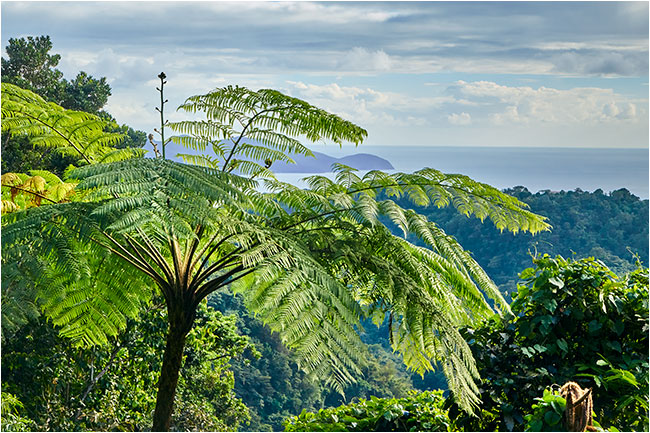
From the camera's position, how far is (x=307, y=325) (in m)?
1.70

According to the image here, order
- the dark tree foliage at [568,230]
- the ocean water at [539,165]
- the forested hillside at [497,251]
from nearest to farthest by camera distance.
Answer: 1. the forested hillside at [497,251]
2. the dark tree foliage at [568,230]
3. the ocean water at [539,165]

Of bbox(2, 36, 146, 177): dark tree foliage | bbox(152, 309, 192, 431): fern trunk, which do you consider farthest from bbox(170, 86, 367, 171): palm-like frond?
bbox(2, 36, 146, 177): dark tree foliage

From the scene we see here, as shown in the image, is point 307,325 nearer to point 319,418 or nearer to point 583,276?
point 319,418

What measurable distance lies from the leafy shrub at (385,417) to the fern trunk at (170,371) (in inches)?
25.1

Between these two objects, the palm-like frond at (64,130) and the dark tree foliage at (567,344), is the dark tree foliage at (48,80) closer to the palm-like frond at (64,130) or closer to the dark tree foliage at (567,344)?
the palm-like frond at (64,130)

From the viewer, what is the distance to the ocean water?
33.0m

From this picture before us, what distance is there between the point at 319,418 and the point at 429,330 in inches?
35.8

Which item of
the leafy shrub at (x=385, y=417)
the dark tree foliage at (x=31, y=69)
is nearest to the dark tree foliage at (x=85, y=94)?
the dark tree foliage at (x=31, y=69)

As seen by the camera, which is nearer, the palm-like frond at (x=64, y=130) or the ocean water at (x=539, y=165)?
the palm-like frond at (x=64, y=130)

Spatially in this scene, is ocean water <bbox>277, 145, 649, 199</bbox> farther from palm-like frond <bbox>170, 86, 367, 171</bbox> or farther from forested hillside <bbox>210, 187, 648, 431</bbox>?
palm-like frond <bbox>170, 86, 367, 171</bbox>

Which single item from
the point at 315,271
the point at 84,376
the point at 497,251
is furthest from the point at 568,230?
the point at 315,271

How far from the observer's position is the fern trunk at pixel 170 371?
214cm

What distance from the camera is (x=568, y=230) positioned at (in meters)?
18.5

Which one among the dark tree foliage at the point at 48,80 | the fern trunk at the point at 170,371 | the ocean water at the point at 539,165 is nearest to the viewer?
the fern trunk at the point at 170,371
